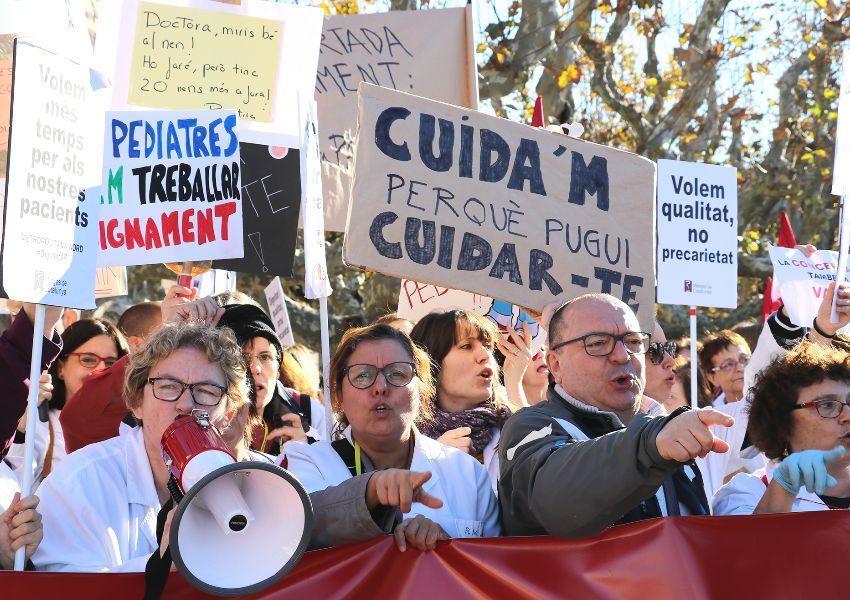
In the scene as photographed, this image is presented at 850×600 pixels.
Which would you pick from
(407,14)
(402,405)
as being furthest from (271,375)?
(407,14)

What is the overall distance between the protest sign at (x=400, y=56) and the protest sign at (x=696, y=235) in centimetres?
189

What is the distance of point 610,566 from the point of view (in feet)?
10.2

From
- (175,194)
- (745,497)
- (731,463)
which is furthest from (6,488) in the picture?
(731,463)

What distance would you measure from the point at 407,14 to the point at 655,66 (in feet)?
24.9

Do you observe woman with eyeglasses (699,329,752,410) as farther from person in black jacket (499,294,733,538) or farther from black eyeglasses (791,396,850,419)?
person in black jacket (499,294,733,538)

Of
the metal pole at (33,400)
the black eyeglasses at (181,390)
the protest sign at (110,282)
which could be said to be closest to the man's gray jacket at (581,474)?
the black eyeglasses at (181,390)

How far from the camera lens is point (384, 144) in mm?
4586

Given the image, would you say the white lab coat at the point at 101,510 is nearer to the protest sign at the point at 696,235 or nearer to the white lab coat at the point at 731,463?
the white lab coat at the point at 731,463

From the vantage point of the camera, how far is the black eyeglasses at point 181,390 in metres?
3.37

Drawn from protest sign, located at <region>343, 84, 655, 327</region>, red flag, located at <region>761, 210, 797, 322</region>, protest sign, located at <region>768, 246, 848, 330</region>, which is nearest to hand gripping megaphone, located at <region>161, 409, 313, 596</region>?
protest sign, located at <region>343, 84, 655, 327</region>

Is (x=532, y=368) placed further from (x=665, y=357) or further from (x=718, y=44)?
(x=718, y=44)

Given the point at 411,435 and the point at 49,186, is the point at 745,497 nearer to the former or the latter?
the point at 411,435

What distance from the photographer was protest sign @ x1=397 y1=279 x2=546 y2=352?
6.20m

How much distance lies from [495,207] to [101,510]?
2095 mm
